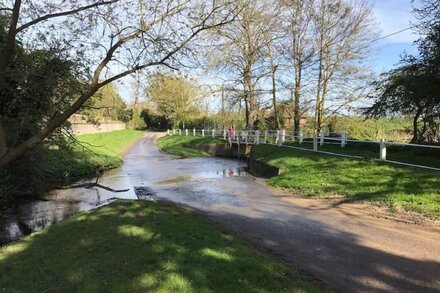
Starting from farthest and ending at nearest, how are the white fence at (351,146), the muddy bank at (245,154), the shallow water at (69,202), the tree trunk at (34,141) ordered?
1. the muddy bank at (245,154)
2. the white fence at (351,146)
3. the shallow water at (69,202)
4. the tree trunk at (34,141)

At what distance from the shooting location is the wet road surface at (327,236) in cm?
637

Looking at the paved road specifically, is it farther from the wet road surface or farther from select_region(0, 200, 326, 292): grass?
select_region(0, 200, 326, 292): grass

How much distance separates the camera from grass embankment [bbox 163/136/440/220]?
34.4 feet

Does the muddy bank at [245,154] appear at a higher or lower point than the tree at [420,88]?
lower

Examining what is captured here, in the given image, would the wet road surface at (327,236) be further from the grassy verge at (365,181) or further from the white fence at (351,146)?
the white fence at (351,146)

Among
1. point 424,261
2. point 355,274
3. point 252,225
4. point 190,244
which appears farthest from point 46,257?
point 424,261

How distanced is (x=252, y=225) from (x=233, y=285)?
4183 mm

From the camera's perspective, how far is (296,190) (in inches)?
552

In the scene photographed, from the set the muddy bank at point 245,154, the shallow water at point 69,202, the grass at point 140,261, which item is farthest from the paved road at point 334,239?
the muddy bank at point 245,154

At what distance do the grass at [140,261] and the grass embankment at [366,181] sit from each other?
459 centimetres

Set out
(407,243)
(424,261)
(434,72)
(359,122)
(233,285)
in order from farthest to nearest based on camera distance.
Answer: (359,122) → (434,72) → (407,243) → (424,261) → (233,285)

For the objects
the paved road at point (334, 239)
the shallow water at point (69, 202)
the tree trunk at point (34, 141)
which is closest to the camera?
the paved road at point (334, 239)

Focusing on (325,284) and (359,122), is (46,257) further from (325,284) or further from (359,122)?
(359,122)

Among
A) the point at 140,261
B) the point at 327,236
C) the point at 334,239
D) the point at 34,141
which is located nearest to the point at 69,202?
the point at 34,141
